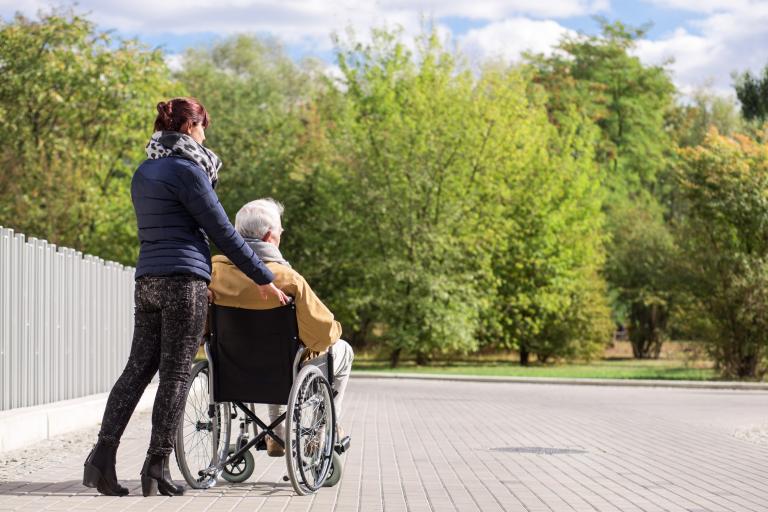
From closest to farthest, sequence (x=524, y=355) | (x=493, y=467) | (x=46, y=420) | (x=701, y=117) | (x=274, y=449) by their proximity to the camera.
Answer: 1. (x=274, y=449)
2. (x=493, y=467)
3. (x=46, y=420)
4. (x=524, y=355)
5. (x=701, y=117)

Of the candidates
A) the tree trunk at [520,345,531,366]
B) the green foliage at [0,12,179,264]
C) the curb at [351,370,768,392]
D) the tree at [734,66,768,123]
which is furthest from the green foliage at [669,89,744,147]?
the curb at [351,370,768,392]

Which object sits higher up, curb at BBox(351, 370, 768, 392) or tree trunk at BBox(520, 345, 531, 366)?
tree trunk at BBox(520, 345, 531, 366)

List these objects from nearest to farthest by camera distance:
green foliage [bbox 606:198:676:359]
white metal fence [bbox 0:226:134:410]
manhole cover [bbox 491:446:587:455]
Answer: manhole cover [bbox 491:446:587:455], white metal fence [bbox 0:226:134:410], green foliage [bbox 606:198:676:359]

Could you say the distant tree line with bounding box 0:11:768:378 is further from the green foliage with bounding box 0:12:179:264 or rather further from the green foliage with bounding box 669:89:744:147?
the green foliage with bounding box 669:89:744:147

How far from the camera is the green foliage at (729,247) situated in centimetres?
3058

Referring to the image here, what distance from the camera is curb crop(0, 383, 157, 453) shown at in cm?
1051

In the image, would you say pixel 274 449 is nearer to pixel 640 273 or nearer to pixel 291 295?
pixel 291 295

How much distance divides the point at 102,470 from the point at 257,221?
5.97 ft

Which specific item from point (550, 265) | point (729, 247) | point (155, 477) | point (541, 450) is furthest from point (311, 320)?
point (550, 265)

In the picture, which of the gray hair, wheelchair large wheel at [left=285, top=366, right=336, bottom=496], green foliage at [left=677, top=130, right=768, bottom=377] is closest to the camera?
wheelchair large wheel at [left=285, top=366, right=336, bottom=496]

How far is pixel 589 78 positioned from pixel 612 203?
6294mm

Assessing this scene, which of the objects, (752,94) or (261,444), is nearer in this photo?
(261,444)

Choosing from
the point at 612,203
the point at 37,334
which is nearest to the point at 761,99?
the point at 612,203

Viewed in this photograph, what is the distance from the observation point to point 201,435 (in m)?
7.91
